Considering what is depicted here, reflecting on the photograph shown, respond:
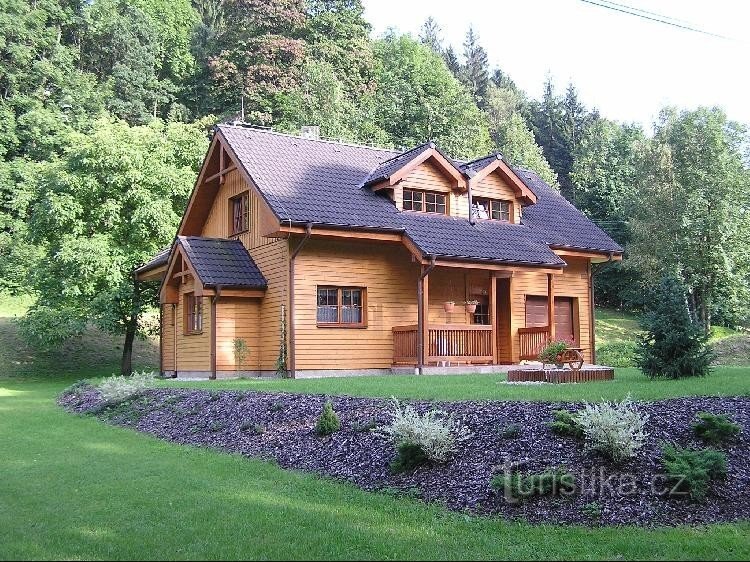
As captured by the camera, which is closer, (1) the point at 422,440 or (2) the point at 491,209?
(1) the point at 422,440

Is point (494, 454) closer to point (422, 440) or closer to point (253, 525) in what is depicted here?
point (422, 440)

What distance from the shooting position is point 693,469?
693cm

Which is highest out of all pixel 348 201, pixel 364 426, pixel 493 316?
pixel 348 201

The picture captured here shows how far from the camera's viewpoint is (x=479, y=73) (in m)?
73.2

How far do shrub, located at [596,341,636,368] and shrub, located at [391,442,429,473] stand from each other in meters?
18.1

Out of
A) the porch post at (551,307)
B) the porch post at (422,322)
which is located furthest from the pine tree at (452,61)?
the porch post at (422,322)

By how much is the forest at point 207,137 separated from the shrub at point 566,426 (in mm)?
16918

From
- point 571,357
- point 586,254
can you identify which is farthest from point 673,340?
point 586,254

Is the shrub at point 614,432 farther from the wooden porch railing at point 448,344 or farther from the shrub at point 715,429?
the wooden porch railing at point 448,344

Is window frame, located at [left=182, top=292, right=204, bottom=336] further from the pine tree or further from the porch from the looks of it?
the pine tree

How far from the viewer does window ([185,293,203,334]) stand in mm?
20422

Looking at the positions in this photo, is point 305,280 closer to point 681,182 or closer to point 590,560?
point 590,560

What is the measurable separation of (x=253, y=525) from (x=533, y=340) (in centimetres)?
1596

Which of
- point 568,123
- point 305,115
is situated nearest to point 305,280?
point 305,115
